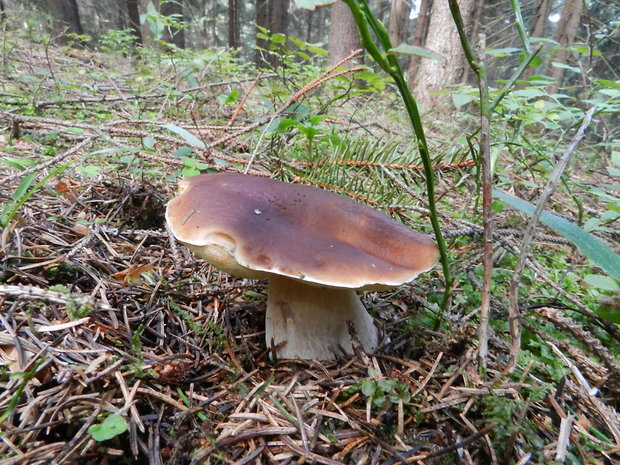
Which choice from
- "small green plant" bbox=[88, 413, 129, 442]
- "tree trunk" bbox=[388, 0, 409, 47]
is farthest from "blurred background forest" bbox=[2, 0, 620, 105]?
"small green plant" bbox=[88, 413, 129, 442]

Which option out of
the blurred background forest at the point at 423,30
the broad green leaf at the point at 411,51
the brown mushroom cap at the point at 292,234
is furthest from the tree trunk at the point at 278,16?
the broad green leaf at the point at 411,51

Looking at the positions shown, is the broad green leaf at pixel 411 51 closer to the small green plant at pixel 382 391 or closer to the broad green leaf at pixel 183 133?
the small green plant at pixel 382 391

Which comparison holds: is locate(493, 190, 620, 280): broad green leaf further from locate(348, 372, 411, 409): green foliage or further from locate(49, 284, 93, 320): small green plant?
locate(49, 284, 93, 320): small green plant

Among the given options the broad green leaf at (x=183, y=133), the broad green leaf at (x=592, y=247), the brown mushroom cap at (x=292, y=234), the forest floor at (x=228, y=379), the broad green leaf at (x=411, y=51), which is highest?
the broad green leaf at (x=411, y=51)

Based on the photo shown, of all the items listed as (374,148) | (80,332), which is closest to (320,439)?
(80,332)

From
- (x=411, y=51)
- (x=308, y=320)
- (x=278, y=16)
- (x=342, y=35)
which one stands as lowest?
(x=308, y=320)

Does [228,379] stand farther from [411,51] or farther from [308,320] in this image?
[411,51]

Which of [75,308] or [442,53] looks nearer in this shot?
[75,308]

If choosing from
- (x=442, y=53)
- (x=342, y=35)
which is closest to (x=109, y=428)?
(x=442, y=53)
